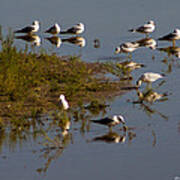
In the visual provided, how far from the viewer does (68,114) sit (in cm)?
1206

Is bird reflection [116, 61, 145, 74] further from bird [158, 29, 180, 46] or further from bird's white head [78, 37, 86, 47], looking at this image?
bird's white head [78, 37, 86, 47]

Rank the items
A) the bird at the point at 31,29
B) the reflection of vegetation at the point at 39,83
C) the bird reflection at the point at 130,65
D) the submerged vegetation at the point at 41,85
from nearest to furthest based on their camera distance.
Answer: the submerged vegetation at the point at 41,85
the reflection of vegetation at the point at 39,83
the bird reflection at the point at 130,65
the bird at the point at 31,29

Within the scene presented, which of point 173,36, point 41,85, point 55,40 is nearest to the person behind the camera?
point 41,85

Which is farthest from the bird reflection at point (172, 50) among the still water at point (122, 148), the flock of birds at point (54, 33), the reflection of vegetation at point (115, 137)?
the reflection of vegetation at point (115, 137)

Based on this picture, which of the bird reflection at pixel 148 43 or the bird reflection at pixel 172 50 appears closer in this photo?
the bird reflection at pixel 172 50

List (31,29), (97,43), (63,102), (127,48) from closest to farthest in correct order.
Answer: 1. (63,102)
2. (127,48)
3. (97,43)
4. (31,29)

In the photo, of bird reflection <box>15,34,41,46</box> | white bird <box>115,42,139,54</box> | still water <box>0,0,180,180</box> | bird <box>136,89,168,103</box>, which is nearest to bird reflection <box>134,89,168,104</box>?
bird <box>136,89,168,103</box>

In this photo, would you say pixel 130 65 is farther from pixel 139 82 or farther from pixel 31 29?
pixel 31 29

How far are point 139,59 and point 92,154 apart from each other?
7777 mm

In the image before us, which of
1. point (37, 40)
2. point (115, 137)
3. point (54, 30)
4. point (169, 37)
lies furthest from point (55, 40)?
point (115, 137)

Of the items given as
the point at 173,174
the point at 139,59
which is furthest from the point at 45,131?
the point at 139,59

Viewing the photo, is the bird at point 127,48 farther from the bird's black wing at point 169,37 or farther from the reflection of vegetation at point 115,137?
the reflection of vegetation at point 115,137

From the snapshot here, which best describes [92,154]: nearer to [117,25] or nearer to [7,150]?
[7,150]

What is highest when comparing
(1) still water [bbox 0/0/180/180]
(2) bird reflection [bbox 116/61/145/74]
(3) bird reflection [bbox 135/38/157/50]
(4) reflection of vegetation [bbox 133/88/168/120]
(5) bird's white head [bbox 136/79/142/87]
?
(3) bird reflection [bbox 135/38/157/50]
